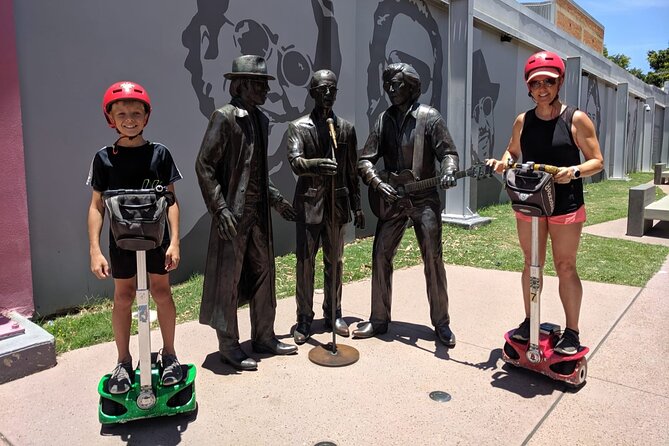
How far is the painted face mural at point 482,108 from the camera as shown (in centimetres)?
1133

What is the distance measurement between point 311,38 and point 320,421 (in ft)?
18.5

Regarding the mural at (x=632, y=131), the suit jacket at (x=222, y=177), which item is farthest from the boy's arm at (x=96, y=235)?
the mural at (x=632, y=131)

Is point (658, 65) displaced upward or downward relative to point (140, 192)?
upward

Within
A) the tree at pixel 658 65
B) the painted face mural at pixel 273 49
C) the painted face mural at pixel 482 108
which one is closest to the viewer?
the painted face mural at pixel 273 49

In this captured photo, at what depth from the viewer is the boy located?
8.61ft

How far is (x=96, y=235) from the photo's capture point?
2.68 metres

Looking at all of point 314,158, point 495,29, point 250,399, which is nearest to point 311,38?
point 314,158

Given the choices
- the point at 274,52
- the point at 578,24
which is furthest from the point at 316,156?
the point at 578,24

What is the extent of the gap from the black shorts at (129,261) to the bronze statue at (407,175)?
5.45ft

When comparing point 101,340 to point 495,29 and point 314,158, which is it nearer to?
point 314,158

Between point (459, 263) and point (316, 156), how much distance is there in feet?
11.6

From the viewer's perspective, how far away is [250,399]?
3053 millimetres

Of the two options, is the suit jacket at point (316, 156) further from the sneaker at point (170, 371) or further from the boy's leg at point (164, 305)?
the sneaker at point (170, 371)

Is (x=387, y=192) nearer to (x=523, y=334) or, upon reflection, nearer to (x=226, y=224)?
(x=226, y=224)
